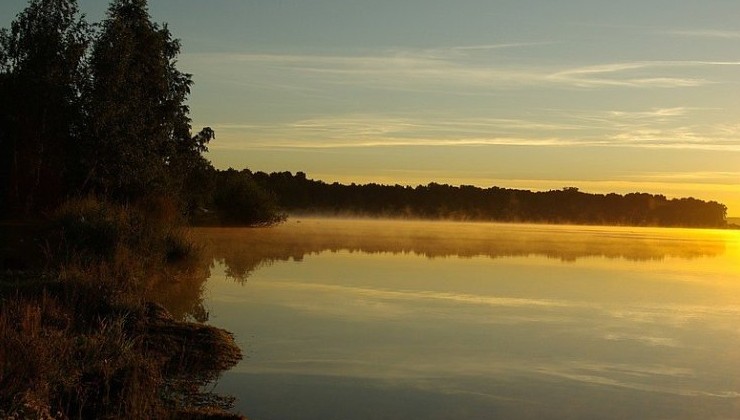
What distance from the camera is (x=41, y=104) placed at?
1070 inches

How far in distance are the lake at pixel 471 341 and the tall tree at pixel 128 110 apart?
5159 millimetres

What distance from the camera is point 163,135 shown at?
100 feet

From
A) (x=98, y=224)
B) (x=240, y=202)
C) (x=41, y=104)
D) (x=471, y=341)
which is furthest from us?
(x=240, y=202)

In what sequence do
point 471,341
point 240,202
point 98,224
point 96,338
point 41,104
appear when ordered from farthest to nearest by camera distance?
1. point 240,202
2. point 41,104
3. point 98,224
4. point 471,341
5. point 96,338

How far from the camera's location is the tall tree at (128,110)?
26906mm

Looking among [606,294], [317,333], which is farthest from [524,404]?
[606,294]

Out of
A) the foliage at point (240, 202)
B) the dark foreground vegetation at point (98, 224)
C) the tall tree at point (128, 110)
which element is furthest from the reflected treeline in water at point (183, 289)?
the foliage at point (240, 202)

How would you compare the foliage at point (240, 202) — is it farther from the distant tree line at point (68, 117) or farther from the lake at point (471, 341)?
the lake at point (471, 341)

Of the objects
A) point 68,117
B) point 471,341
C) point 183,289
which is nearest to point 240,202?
point 68,117

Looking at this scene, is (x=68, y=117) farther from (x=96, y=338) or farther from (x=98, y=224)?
(x=96, y=338)

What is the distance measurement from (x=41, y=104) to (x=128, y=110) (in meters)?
2.84

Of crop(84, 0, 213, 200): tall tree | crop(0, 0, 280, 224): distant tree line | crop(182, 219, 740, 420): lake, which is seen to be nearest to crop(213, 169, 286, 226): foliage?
crop(84, 0, 213, 200): tall tree

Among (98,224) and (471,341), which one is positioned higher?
(98,224)

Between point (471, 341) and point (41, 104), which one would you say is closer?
point (471, 341)
